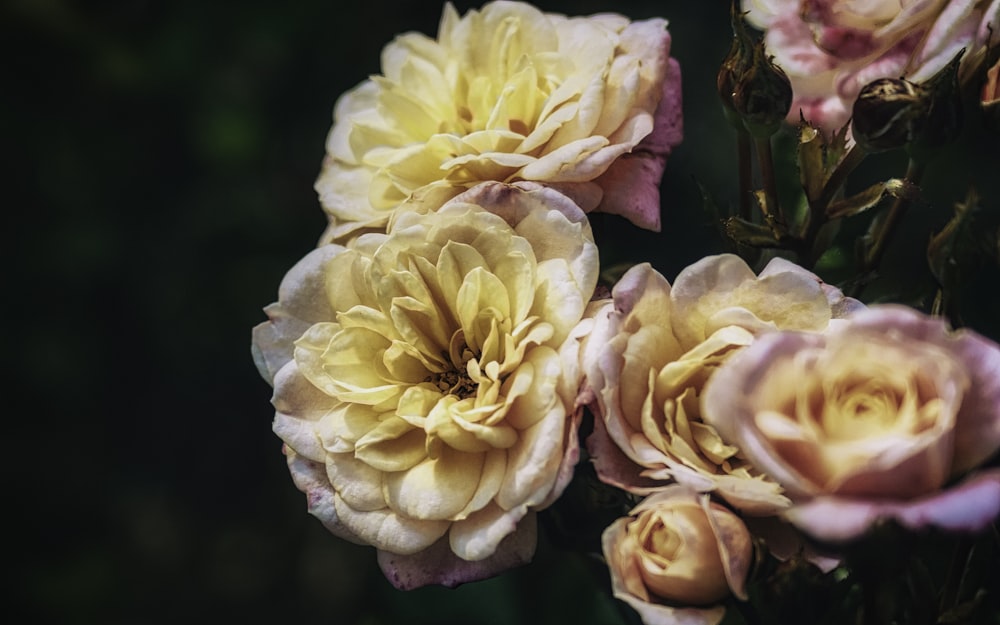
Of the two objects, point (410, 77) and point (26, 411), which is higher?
point (410, 77)

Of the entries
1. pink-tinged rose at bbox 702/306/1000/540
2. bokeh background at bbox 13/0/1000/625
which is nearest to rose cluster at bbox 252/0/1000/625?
pink-tinged rose at bbox 702/306/1000/540

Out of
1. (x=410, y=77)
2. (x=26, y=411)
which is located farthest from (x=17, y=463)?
(x=410, y=77)

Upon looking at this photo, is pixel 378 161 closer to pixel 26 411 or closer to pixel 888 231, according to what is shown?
pixel 888 231

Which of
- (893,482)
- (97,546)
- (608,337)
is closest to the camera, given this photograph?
(893,482)

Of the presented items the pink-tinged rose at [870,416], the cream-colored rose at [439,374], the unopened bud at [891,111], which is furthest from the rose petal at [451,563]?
the unopened bud at [891,111]

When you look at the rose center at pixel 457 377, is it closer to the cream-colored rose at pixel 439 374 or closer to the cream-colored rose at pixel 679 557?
the cream-colored rose at pixel 439 374
